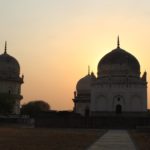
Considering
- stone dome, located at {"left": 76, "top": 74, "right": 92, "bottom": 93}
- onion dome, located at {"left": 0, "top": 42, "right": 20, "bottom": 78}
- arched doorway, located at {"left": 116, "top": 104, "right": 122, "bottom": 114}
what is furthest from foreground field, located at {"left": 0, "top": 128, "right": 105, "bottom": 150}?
onion dome, located at {"left": 0, "top": 42, "right": 20, "bottom": 78}

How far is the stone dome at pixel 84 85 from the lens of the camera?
53.5m

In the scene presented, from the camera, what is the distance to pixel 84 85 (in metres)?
54.2

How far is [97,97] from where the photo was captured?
42062 mm

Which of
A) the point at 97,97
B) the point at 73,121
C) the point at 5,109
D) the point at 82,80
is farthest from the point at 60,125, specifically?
the point at 82,80

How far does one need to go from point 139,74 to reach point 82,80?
1299 centimetres

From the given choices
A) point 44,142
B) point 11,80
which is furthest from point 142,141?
point 11,80

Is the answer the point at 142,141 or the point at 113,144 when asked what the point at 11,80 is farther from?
the point at 113,144

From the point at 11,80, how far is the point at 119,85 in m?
18.5

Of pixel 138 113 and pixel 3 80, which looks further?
pixel 3 80

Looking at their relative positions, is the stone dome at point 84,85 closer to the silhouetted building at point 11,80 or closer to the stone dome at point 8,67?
the silhouetted building at point 11,80

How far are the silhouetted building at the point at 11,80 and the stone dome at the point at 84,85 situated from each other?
307 inches

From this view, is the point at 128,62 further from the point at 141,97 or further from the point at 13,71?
the point at 13,71

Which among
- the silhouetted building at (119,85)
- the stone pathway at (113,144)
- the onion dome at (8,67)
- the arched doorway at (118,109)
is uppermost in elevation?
the onion dome at (8,67)

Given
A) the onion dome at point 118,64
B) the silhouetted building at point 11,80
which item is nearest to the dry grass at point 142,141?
the onion dome at point 118,64
